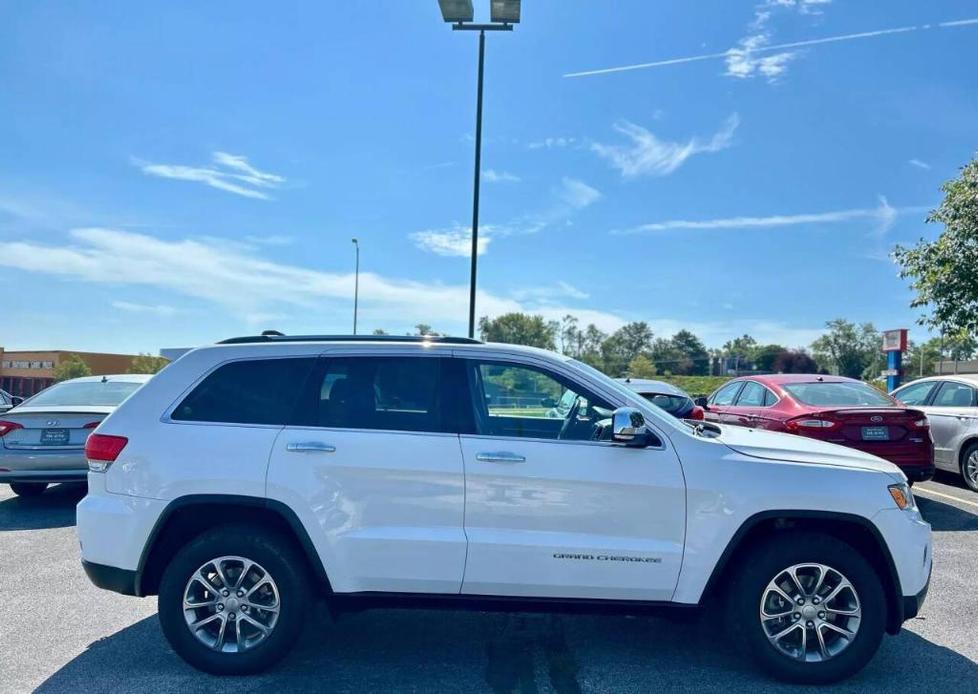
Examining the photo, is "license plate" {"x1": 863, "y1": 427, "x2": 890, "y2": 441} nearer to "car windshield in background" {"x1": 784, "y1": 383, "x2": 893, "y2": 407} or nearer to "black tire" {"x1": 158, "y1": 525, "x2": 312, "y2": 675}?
"car windshield in background" {"x1": 784, "y1": 383, "x2": 893, "y2": 407}

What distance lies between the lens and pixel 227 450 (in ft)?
13.4

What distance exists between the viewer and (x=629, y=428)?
152 inches

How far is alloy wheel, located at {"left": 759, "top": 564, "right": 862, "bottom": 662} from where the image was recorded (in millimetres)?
3979

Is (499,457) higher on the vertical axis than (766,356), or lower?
lower

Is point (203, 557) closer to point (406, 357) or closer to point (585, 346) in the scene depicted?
point (406, 357)

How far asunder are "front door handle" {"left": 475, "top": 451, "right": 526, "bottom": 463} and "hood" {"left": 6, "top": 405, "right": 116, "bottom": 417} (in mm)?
6199

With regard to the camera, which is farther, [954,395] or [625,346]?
[625,346]

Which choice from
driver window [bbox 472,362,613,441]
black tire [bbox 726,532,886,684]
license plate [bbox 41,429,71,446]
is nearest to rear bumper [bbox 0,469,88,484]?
license plate [bbox 41,429,71,446]

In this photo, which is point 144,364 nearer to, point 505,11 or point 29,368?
point 29,368

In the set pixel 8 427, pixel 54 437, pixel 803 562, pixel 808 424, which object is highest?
pixel 808 424

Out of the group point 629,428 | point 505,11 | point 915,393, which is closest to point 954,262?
point 915,393

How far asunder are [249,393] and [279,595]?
1180mm

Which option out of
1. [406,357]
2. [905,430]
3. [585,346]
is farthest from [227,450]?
[585,346]

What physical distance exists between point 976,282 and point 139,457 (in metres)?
14.1
